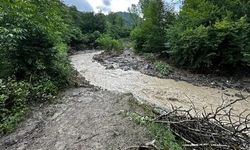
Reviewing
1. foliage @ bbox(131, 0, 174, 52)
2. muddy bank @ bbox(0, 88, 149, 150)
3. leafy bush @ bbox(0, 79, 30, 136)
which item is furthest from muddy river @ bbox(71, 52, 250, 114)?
foliage @ bbox(131, 0, 174, 52)

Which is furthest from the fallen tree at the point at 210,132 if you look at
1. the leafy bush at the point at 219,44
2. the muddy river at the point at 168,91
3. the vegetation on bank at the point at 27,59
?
the leafy bush at the point at 219,44

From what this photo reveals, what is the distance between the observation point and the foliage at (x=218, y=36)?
17.2ft

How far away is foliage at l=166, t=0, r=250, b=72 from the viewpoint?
17.2ft

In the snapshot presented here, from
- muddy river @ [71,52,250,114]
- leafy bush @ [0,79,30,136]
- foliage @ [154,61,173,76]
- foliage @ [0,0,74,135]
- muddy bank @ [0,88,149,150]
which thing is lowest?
muddy river @ [71,52,250,114]

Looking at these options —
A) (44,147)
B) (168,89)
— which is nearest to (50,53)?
(44,147)

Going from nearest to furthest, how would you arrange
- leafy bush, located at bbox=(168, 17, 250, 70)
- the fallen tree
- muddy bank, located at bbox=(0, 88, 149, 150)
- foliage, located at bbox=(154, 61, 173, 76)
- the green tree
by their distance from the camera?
1. the fallen tree
2. muddy bank, located at bbox=(0, 88, 149, 150)
3. the green tree
4. leafy bush, located at bbox=(168, 17, 250, 70)
5. foliage, located at bbox=(154, 61, 173, 76)

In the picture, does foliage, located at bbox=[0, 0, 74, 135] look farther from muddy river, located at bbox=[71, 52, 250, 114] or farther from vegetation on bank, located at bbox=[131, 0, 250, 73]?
vegetation on bank, located at bbox=[131, 0, 250, 73]

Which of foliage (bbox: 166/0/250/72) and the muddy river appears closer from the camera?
the muddy river

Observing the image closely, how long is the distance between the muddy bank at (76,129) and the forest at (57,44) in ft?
1.11

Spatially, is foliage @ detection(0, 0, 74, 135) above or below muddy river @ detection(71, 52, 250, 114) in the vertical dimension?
above

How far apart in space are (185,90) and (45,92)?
517 cm

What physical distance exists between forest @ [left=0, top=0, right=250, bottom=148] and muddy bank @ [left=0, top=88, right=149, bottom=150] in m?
0.34

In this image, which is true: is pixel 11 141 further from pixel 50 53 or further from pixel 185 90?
pixel 185 90

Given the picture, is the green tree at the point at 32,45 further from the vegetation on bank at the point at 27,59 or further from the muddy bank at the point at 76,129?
the muddy bank at the point at 76,129
